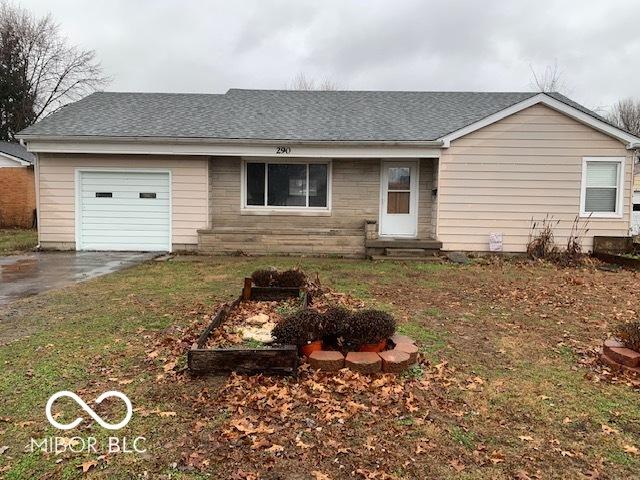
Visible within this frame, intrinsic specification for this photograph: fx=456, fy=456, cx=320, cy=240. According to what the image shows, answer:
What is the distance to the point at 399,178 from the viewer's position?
512 inches

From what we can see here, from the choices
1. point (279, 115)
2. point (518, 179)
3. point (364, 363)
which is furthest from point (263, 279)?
point (279, 115)

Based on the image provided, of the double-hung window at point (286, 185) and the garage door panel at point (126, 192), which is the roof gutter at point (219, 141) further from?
the garage door panel at point (126, 192)

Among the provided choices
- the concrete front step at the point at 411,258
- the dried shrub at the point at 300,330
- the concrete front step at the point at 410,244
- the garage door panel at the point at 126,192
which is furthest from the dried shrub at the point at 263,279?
the garage door panel at the point at 126,192

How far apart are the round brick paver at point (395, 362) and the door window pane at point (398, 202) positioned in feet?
30.4

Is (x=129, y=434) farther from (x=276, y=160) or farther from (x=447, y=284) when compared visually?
(x=276, y=160)

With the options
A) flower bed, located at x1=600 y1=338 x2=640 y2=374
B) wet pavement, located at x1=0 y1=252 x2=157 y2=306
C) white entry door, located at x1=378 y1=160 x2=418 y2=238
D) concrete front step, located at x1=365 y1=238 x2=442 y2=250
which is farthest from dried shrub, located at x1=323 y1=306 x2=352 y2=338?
white entry door, located at x1=378 y1=160 x2=418 y2=238

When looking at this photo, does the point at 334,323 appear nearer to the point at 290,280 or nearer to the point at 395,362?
the point at 395,362

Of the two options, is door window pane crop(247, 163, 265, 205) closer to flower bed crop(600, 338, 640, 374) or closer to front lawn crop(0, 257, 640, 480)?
front lawn crop(0, 257, 640, 480)

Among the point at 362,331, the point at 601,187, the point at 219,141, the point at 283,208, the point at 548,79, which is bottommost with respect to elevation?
the point at 362,331

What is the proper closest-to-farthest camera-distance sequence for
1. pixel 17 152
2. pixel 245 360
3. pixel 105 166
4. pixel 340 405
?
pixel 340 405, pixel 245 360, pixel 105 166, pixel 17 152

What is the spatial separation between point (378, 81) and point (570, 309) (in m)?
38.1

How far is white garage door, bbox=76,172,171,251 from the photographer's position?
40.8 ft

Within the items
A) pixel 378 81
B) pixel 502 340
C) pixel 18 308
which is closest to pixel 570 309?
pixel 502 340

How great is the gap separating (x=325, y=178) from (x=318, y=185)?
0.28m
